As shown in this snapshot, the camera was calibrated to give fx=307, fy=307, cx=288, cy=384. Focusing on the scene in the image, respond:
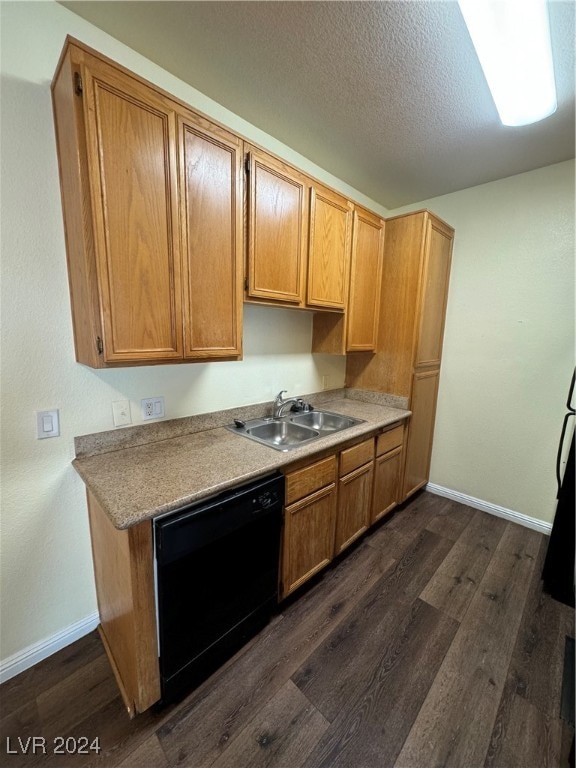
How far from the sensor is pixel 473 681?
135cm

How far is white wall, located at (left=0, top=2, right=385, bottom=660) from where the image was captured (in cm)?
115

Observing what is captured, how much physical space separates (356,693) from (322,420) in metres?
1.48

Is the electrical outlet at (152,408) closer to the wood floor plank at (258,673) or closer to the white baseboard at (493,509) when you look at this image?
the wood floor plank at (258,673)

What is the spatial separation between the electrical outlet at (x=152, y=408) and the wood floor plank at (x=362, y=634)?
4.47ft

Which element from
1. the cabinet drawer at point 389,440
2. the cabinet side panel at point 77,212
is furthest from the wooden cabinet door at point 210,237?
the cabinet drawer at point 389,440

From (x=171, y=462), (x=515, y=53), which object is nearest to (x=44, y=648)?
(x=171, y=462)

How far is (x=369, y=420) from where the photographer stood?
215 centimetres

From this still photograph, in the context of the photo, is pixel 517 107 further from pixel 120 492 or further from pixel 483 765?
pixel 483 765

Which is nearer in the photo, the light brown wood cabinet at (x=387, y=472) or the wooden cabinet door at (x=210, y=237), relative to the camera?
the wooden cabinet door at (x=210, y=237)

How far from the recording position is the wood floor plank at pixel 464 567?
1.76 metres

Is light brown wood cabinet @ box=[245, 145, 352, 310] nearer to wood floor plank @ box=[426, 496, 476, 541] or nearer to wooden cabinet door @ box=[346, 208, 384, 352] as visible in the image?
wooden cabinet door @ box=[346, 208, 384, 352]

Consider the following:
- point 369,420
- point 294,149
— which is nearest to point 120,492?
point 369,420

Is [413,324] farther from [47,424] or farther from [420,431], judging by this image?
[47,424]

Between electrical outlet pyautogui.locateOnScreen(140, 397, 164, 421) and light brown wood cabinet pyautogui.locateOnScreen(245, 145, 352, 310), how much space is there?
73 centimetres
